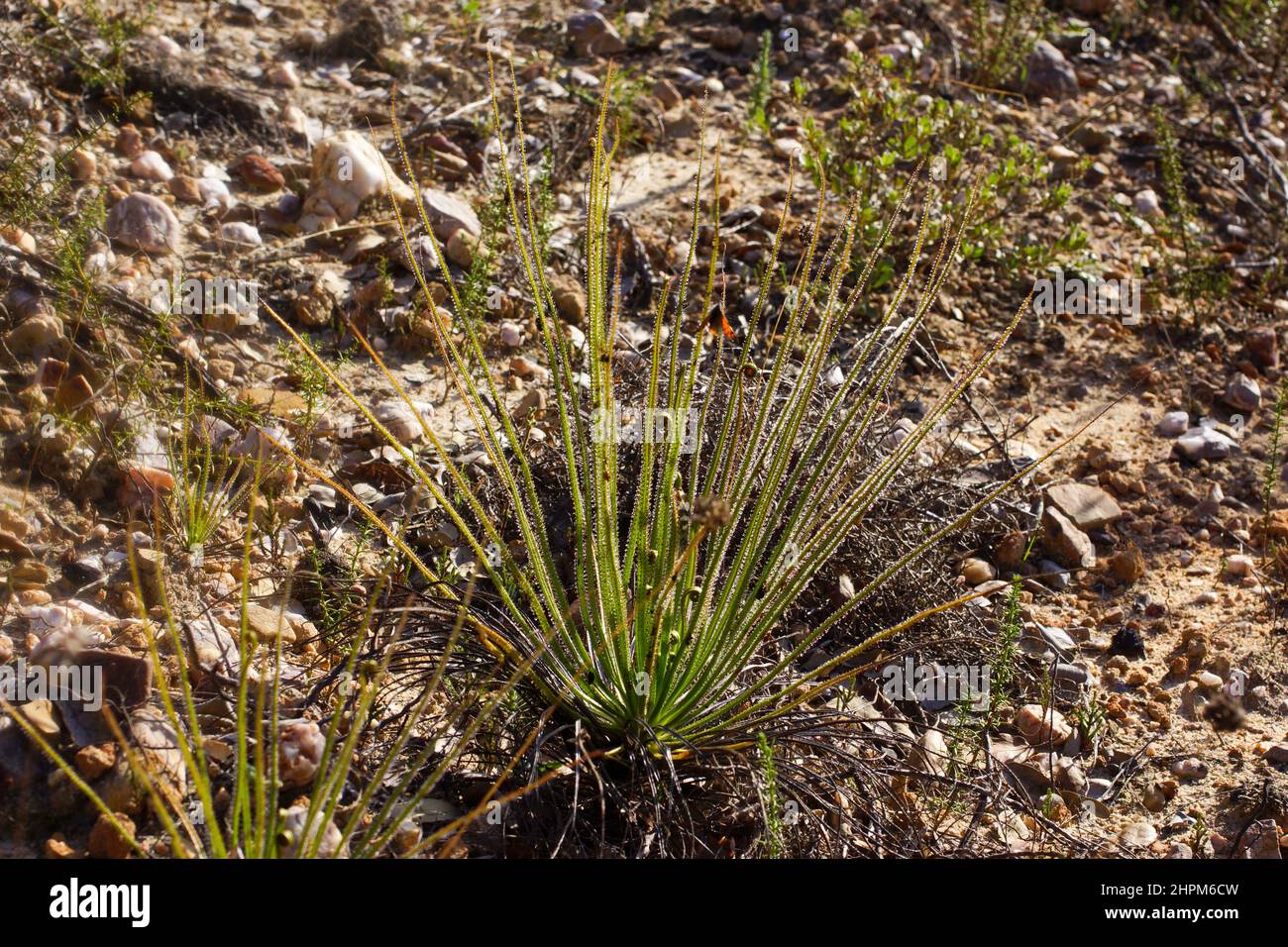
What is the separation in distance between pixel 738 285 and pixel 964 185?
1160mm

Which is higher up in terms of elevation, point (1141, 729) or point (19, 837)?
point (19, 837)

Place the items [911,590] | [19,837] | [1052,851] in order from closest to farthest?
[19,837] → [1052,851] → [911,590]

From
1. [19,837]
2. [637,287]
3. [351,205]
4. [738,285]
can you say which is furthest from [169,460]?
[738,285]

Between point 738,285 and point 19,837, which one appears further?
point 738,285

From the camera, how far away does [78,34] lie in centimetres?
446

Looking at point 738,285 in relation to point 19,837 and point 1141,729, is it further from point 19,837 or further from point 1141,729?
point 19,837

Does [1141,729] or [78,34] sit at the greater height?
[78,34]

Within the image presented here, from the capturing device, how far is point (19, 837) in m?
2.08

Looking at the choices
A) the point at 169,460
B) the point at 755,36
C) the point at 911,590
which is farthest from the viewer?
the point at 755,36

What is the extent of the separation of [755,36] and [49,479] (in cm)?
405

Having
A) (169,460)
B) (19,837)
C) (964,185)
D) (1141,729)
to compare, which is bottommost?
(1141,729)

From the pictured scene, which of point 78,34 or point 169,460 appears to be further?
point 78,34

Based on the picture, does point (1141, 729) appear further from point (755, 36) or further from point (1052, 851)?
point (755, 36)

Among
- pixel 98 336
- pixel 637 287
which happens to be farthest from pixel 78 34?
pixel 637 287
